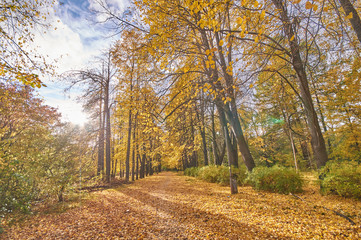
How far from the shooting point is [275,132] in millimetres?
16359

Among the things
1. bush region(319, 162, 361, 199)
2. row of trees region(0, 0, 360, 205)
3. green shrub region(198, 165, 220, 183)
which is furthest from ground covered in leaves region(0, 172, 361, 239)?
green shrub region(198, 165, 220, 183)

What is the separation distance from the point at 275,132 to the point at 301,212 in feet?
49.6

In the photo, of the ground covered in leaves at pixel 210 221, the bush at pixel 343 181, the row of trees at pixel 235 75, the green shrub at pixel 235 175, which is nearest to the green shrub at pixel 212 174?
the green shrub at pixel 235 175

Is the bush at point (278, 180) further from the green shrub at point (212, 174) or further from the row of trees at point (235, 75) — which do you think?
the green shrub at point (212, 174)

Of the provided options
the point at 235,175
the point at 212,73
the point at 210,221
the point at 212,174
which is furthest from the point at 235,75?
the point at 212,174

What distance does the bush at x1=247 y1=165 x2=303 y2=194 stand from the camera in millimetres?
5025

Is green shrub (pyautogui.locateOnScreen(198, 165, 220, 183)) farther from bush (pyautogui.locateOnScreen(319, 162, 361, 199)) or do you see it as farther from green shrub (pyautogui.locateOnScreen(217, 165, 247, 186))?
bush (pyautogui.locateOnScreen(319, 162, 361, 199))

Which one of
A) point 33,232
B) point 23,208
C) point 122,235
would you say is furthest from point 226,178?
point 23,208

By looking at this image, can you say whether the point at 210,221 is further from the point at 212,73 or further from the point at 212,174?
the point at 212,174

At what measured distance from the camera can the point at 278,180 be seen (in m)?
5.15

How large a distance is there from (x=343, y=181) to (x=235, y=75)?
13.7 feet

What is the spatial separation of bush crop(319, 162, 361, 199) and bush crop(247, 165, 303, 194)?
2.22 ft

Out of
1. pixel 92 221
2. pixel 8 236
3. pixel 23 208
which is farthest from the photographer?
pixel 23 208

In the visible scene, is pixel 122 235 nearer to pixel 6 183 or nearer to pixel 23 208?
pixel 23 208
